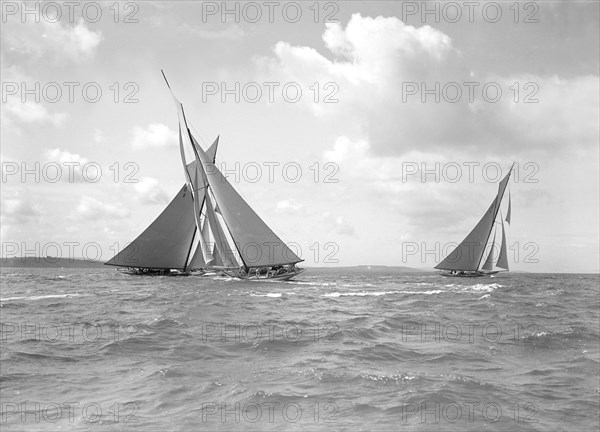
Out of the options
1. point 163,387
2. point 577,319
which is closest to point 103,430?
point 163,387

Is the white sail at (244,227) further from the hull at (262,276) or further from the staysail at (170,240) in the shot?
the staysail at (170,240)

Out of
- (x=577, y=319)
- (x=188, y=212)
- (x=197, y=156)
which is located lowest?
(x=577, y=319)

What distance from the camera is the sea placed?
1042 centimetres

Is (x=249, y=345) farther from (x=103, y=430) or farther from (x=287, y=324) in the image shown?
(x=103, y=430)

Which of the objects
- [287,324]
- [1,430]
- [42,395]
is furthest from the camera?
[287,324]

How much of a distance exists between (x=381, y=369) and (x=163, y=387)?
18.9ft

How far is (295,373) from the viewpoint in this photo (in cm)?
1388

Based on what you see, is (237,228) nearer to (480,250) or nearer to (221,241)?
(221,241)

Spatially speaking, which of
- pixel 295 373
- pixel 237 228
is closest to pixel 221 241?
pixel 237 228

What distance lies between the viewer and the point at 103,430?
9.52 meters

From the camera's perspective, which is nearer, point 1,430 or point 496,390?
point 1,430

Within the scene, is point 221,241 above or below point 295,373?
above

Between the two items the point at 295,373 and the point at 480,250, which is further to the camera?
the point at 480,250

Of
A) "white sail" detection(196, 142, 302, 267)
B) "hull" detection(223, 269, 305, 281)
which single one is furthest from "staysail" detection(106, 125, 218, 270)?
"white sail" detection(196, 142, 302, 267)
